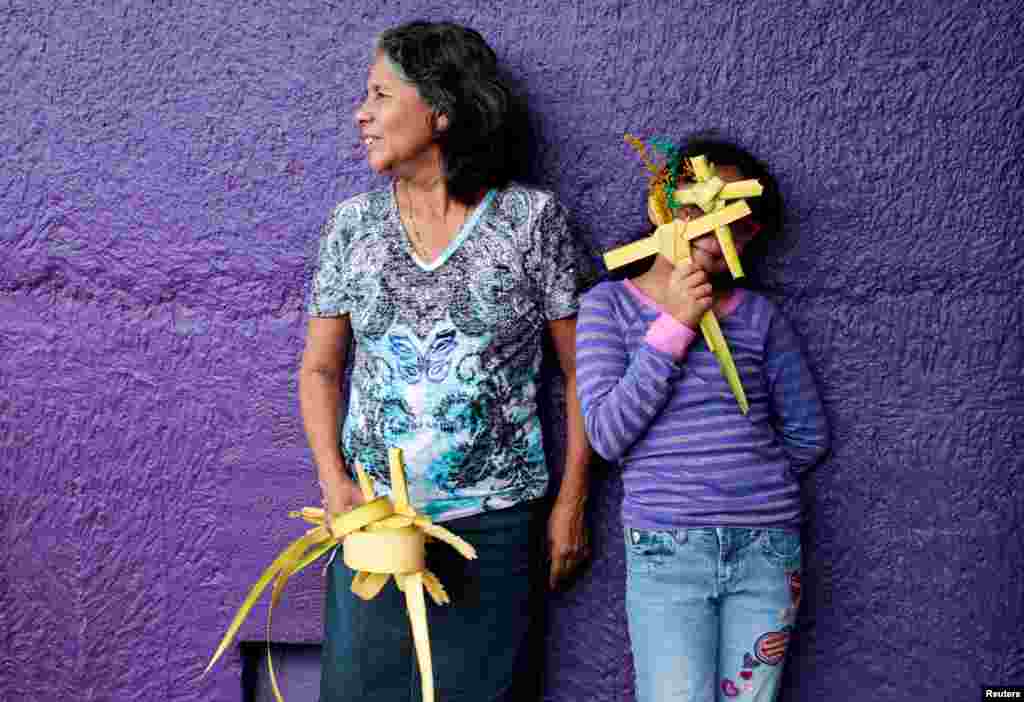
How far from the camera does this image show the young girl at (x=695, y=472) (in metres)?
2.23

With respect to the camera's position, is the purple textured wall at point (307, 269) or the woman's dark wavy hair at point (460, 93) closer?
the woman's dark wavy hair at point (460, 93)

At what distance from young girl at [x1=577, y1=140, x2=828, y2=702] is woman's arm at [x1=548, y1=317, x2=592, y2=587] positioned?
13 centimetres

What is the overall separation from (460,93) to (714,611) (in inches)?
45.9

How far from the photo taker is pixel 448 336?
235 centimetres

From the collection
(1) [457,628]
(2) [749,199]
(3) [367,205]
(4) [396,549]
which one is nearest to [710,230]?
(2) [749,199]

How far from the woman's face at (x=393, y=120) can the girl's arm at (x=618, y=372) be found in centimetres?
48

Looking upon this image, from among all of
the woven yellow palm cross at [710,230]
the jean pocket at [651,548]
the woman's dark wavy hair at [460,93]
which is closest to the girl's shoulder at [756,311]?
the woven yellow palm cross at [710,230]

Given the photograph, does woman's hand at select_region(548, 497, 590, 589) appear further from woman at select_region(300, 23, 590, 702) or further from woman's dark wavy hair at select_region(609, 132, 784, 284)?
woman's dark wavy hair at select_region(609, 132, 784, 284)

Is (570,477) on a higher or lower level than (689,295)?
lower

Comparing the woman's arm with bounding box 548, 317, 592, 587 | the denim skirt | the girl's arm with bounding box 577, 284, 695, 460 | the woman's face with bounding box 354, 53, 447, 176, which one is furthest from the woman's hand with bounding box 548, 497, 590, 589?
the woman's face with bounding box 354, 53, 447, 176

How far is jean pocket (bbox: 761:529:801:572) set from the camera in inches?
88.8

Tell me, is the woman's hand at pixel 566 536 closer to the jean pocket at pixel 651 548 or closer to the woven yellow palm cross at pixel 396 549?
the jean pocket at pixel 651 548

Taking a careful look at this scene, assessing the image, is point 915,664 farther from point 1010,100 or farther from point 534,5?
point 534,5

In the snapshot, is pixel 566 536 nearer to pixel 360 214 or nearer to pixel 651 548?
pixel 651 548
